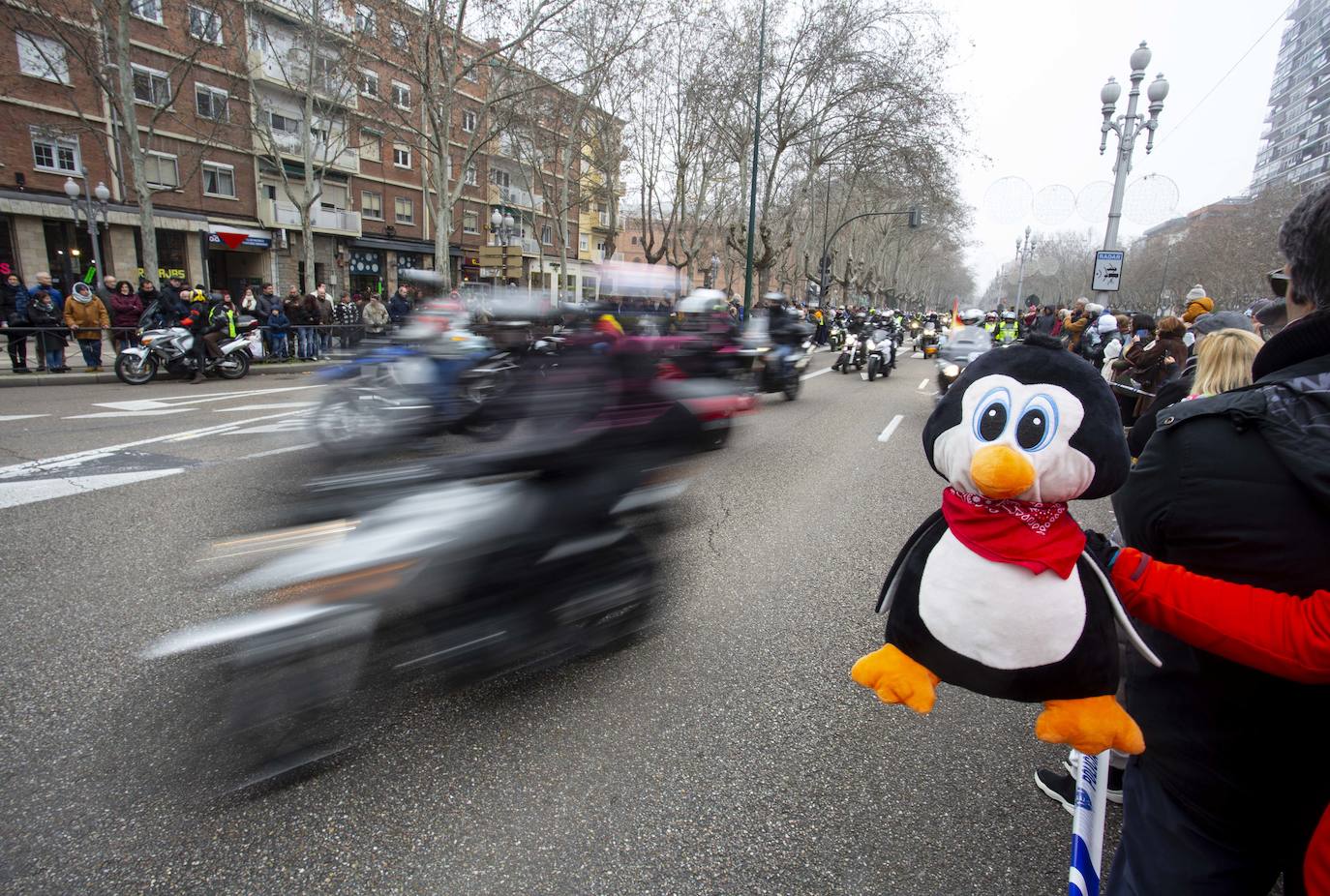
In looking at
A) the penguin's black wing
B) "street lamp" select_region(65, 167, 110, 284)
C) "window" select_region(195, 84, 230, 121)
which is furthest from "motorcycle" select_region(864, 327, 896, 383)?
"window" select_region(195, 84, 230, 121)

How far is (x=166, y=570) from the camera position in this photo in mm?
3650

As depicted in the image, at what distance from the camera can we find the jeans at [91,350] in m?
12.2

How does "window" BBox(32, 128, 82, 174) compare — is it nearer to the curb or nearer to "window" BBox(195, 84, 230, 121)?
"window" BBox(195, 84, 230, 121)

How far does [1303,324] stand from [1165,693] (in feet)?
2.35

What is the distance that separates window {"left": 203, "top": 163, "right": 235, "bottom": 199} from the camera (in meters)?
28.6

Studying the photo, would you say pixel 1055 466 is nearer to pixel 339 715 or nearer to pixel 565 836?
pixel 565 836

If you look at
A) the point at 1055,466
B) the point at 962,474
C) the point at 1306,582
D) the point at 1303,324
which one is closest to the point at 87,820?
the point at 962,474

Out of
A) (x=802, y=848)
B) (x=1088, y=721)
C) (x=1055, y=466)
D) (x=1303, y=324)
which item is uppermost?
(x=1303, y=324)

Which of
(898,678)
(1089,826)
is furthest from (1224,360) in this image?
(898,678)

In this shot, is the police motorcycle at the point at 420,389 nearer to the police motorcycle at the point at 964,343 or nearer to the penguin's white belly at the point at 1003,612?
the penguin's white belly at the point at 1003,612

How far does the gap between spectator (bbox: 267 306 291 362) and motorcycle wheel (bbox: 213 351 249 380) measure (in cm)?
266

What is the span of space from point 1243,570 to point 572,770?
1.93m

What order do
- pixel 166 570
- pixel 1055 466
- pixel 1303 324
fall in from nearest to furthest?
pixel 1303 324 → pixel 1055 466 → pixel 166 570

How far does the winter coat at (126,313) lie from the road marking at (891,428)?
13588mm
